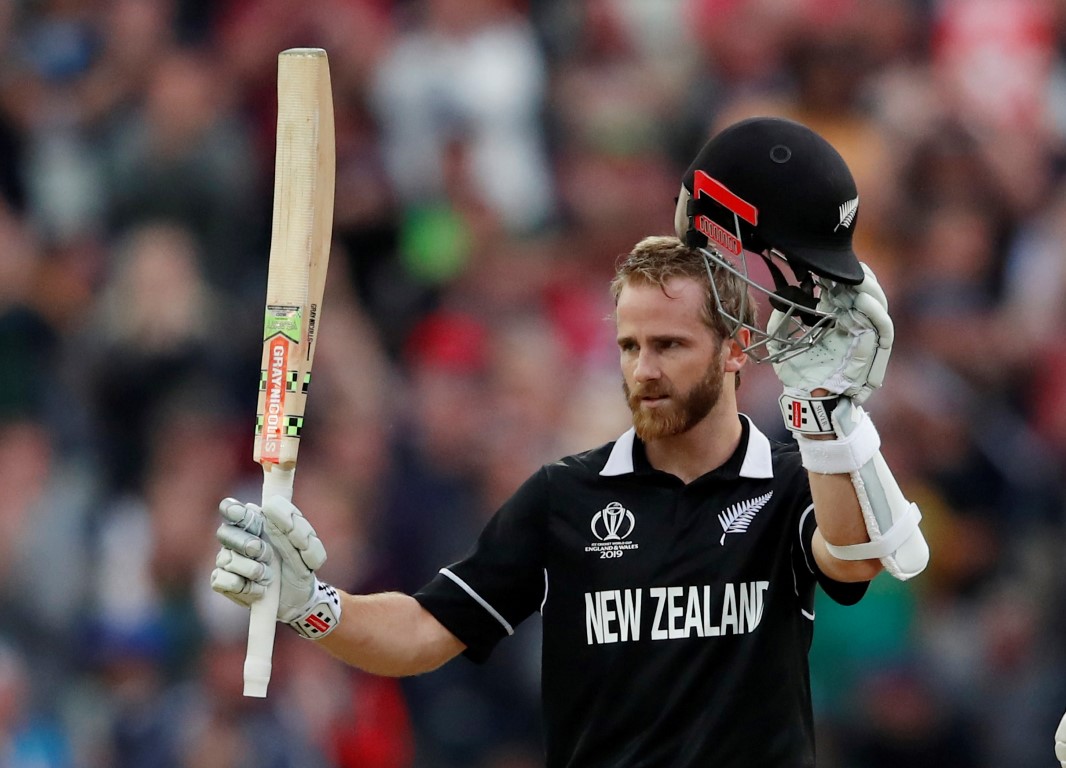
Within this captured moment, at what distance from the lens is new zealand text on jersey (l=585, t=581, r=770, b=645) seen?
414cm

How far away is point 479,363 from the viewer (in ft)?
27.5

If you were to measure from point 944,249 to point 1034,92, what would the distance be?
4.51 ft

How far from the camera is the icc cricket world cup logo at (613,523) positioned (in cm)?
429

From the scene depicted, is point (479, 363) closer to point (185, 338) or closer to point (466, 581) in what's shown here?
point (185, 338)

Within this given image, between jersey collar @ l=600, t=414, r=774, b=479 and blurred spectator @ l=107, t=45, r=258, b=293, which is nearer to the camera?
jersey collar @ l=600, t=414, r=774, b=479

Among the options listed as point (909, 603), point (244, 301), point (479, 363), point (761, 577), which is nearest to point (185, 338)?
point (244, 301)

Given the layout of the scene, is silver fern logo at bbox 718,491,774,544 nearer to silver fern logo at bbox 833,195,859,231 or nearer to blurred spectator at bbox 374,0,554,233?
silver fern logo at bbox 833,195,859,231

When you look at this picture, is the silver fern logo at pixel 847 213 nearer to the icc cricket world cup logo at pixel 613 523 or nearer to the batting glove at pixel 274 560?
the icc cricket world cup logo at pixel 613 523

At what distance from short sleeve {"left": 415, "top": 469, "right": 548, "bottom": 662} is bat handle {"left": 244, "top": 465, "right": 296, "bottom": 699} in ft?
1.98

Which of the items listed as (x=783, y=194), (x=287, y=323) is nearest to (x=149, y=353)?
(x=287, y=323)

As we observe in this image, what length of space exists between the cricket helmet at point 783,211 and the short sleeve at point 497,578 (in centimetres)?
81

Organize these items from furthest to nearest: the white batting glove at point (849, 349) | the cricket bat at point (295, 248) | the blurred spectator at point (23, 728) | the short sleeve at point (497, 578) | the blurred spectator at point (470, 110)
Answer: the blurred spectator at point (470, 110) → the blurred spectator at point (23, 728) → the short sleeve at point (497, 578) → the cricket bat at point (295, 248) → the white batting glove at point (849, 349)

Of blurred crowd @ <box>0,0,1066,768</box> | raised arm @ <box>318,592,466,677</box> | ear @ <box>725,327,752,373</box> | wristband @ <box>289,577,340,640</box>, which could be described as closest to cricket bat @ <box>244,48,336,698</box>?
wristband @ <box>289,577,340,640</box>

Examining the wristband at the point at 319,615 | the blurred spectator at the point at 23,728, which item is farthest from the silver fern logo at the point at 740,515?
the blurred spectator at the point at 23,728
